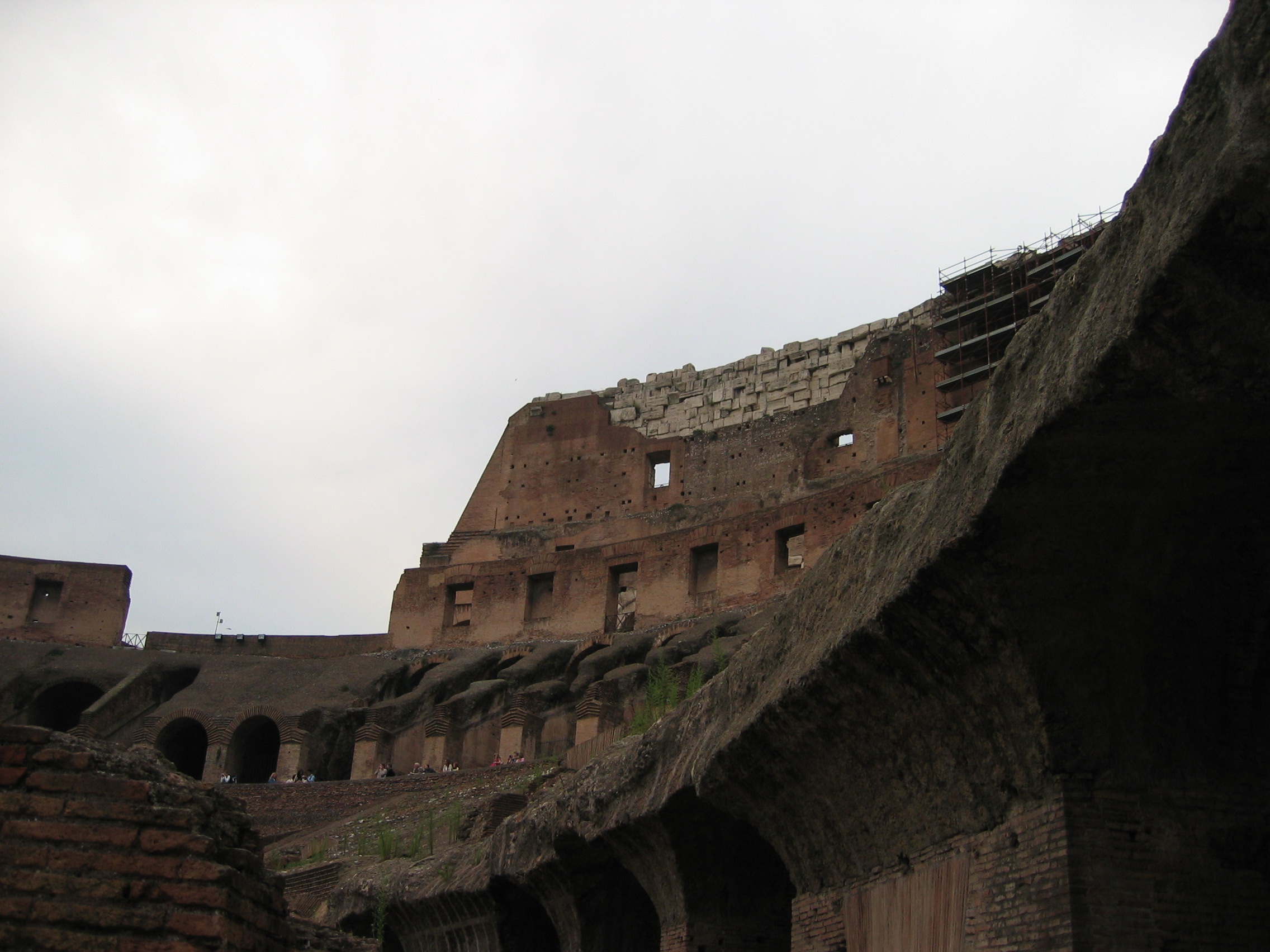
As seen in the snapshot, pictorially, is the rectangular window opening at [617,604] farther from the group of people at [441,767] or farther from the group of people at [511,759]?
the group of people at [511,759]

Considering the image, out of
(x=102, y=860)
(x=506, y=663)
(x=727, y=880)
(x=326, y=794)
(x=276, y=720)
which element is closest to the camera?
(x=102, y=860)

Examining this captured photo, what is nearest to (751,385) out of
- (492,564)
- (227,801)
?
(492,564)

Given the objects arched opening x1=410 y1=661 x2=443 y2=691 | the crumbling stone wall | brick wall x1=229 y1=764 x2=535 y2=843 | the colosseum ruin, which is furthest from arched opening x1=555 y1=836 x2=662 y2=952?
arched opening x1=410 y1=661 x2=443 y2=691

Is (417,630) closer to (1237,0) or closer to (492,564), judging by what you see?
(492,564)

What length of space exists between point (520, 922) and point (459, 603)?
84.4 feet

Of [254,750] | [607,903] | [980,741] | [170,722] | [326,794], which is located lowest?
[607,903]

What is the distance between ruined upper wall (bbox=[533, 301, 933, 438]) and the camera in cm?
3978

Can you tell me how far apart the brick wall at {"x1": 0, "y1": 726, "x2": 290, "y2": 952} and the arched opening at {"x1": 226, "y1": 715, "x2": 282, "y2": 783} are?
23.8m

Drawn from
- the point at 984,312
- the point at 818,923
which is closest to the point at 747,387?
the point at 984,312

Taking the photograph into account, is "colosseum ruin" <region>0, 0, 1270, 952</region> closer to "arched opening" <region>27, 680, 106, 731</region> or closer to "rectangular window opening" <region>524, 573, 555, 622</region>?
"rectangular window opening" <region>524, 573, 555, 622</region>

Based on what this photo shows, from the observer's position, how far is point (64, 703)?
33.4 metres

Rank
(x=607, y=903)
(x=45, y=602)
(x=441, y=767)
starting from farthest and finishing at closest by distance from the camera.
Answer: (x=45, y=602) → (x=441, y=767) → (x=607, y=903)

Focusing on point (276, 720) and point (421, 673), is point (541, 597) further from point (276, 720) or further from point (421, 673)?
point (276, 720)

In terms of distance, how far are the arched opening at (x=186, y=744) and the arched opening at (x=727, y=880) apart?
75.4ft
